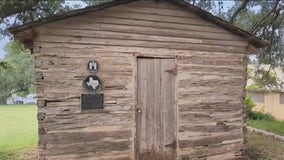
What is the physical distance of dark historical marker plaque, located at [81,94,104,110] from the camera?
6809 millimetres

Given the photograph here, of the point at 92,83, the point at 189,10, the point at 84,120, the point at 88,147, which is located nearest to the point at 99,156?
the point at 88,147

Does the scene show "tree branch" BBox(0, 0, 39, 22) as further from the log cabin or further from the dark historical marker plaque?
the dark historical marker plaque

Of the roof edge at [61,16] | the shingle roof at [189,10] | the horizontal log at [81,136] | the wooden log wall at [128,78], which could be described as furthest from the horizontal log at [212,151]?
the roof edge at [61,16]

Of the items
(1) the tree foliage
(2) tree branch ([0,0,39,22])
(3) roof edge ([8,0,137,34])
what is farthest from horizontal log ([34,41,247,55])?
(1) the tree foliage

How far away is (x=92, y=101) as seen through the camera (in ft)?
22.5

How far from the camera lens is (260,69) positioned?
54.5 ft

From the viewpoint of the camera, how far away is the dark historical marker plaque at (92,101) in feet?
22.3

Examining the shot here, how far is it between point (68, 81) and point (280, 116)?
2423 centimetres

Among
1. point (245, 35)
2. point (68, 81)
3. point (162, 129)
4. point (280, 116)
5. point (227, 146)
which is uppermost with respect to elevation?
point (245, 35)

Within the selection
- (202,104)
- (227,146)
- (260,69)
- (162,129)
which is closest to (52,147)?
(162,129)

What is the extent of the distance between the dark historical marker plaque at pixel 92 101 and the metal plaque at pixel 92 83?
0.14 meters

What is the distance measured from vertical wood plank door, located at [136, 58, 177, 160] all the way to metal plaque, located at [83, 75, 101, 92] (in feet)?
2.95

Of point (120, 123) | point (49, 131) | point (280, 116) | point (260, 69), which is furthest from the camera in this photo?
point (280, 116)

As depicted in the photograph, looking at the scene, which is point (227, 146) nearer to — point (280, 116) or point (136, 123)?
point (136, 123)
